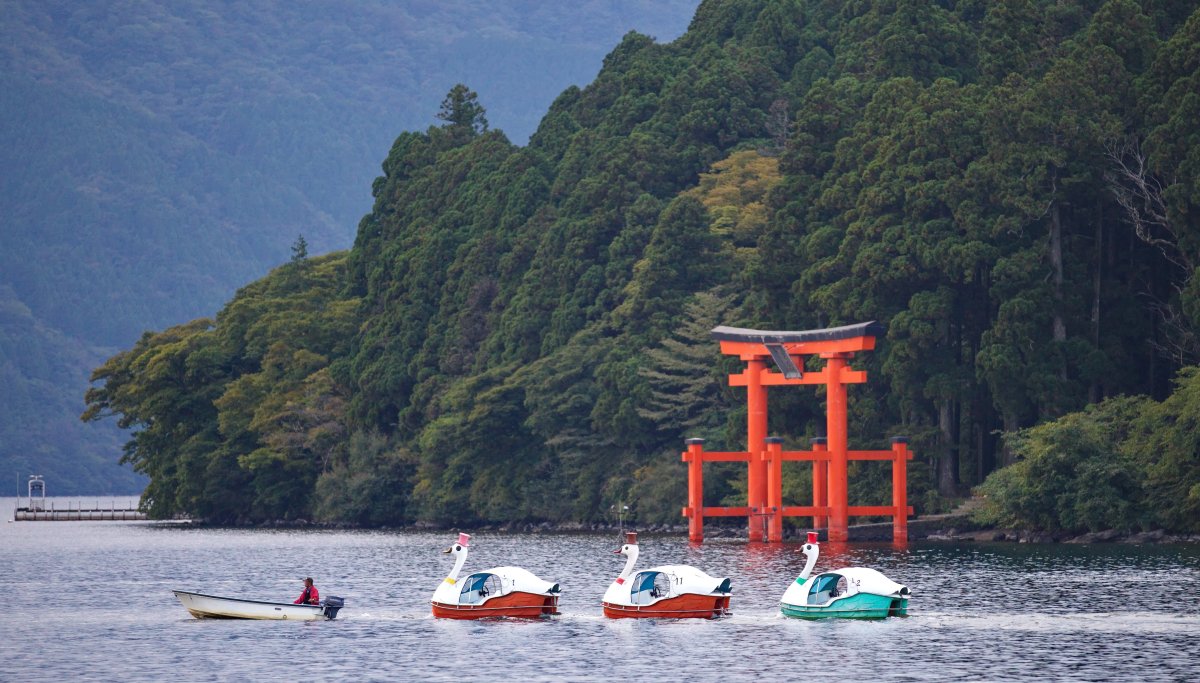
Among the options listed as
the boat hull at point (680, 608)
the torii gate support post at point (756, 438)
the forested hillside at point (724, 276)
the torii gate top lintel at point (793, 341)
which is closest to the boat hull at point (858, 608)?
the boat hull at point (680, 608)

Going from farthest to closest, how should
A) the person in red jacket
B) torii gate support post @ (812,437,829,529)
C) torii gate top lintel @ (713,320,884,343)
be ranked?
torii gate support post @ (812,437,829,529) → torii gate top lintel @ (713,320,884,343) → the person in red jacket

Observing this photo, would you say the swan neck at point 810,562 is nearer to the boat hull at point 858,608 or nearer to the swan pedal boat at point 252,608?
the boat hull at point 858,608

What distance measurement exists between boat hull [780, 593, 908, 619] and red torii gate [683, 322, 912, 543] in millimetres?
28581

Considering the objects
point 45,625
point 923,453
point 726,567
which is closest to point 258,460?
point 923,453

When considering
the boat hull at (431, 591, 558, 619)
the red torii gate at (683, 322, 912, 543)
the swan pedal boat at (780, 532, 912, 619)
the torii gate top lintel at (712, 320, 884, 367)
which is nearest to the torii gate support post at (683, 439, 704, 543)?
the red torii gate at (683, 322, 912, 543)

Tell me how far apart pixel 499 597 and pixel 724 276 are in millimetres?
50706

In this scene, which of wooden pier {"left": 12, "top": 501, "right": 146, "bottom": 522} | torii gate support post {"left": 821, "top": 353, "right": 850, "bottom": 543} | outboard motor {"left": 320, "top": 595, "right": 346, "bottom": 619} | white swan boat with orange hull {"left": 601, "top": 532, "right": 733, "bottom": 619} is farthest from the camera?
wooden pier {"left": 12, "top": 501, "right": 146, "bottom": 522}

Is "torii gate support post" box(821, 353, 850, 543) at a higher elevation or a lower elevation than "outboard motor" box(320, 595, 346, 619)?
higher

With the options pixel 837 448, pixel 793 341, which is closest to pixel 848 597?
pixel 837 448

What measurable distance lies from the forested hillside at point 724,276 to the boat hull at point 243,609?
113 feet

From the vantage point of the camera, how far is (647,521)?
3684 inches

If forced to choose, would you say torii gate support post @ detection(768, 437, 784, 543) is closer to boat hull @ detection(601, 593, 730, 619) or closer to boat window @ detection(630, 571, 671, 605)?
boat window @ detection(630, 571, 671, 605)

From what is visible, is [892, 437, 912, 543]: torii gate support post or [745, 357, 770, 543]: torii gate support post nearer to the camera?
[892, 437, 912, 543]: torii gate support post

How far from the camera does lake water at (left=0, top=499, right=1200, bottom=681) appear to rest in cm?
4000
